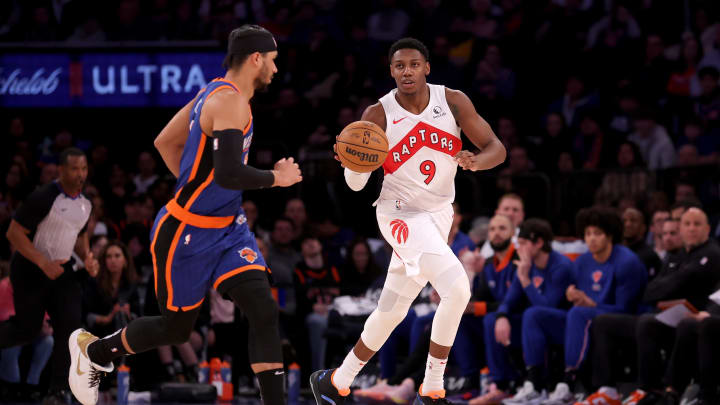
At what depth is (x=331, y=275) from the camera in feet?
36.0

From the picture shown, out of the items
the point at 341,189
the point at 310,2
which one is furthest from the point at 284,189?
the point at 310,2

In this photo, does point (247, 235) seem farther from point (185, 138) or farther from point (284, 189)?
point (284, 189)

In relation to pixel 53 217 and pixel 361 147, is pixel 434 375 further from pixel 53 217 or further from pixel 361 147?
pixel 53 217

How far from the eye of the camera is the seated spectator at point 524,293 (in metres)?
9.24

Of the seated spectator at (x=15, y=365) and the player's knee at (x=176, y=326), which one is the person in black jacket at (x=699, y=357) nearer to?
the player's knee at (x=176, y=326)

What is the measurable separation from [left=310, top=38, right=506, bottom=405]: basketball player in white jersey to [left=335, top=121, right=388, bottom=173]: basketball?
0.78 feet

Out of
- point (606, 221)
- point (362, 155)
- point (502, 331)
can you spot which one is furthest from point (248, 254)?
point (606, 221)

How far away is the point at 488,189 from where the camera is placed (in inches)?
491

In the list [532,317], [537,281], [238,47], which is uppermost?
[238,47]

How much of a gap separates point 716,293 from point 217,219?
14.1 ft

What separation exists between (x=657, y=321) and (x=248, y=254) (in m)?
4.06

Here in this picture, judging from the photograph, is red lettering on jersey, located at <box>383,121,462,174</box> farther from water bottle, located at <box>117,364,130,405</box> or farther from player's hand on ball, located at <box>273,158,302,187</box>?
water bottle, located at <box>117,364,130,405</box>

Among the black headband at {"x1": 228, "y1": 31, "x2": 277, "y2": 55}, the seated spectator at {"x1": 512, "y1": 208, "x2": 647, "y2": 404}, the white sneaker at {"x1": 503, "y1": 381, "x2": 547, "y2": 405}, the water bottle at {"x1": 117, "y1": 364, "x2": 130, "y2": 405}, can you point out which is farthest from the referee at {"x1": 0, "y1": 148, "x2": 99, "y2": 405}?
the seated spectator at {"x1": 512, "y1": 208, "x2": 647, "y2": 404}

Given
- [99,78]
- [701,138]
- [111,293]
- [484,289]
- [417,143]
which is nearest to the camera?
[417,143]
